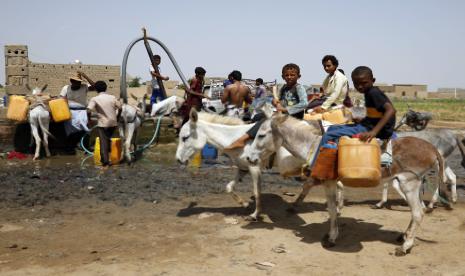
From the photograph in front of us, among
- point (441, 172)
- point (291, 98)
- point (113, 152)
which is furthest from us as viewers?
point (113, 152)

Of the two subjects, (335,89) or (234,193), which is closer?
(234,193)

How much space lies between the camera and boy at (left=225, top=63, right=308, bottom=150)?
7.17 metres

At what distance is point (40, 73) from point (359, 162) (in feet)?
70.4

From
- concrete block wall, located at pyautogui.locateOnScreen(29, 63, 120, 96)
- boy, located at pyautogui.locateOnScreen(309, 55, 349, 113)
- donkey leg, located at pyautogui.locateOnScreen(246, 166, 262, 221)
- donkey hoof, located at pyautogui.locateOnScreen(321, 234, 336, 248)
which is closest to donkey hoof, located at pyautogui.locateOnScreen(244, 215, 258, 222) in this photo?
donkey leg, located at pyautogui.locateOnScreen(246, 166, 262, 221)

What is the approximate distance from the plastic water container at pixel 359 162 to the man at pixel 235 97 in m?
4.69

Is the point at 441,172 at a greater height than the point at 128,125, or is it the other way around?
the point at 441,172

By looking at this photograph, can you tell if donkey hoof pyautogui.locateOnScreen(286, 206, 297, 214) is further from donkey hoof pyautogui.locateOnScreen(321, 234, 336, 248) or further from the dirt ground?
donkey hoof pyautogui.locateOnScreen(321, 234, 336, 248)

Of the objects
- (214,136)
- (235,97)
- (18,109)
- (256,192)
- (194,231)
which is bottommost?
(194,231)

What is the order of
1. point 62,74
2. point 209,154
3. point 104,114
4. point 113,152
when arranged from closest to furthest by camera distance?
point 104,114 < point 113,152 < point 209,154 < point 62,74

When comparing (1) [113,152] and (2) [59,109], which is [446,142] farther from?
(2) [59,109]

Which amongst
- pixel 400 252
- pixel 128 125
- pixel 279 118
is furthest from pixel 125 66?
pixel 400 252

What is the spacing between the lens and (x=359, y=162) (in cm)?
512

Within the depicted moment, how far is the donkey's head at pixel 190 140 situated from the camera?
7582mm

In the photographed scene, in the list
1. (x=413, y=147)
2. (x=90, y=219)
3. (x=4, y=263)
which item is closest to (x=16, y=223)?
(x=90, y=219)
